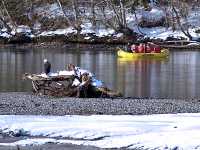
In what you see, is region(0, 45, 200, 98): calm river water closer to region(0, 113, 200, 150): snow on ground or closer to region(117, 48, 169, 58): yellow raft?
region(117, 48, 169, 58): yellow raft

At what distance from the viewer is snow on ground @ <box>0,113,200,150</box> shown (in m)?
12.4

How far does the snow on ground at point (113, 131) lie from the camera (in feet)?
40.5

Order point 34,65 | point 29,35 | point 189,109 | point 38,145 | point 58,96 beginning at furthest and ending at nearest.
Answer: point 29,35 < point 34,65 < point 58,96 < point 189,109 < point 38,145

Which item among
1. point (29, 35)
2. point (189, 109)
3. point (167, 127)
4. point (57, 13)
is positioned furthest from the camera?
point (57, 13)

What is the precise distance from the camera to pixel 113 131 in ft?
44.0

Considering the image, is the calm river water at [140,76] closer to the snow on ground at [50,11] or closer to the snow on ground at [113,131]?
the snow on ground at [113,131]

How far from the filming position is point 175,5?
86.1 metres

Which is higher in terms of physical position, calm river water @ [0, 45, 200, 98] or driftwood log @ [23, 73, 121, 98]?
driftwood log @ [23, 73, 121, 98]

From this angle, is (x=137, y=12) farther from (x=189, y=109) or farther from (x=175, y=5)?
(x=189, y=109)

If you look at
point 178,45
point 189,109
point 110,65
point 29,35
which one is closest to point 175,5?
point 178,45

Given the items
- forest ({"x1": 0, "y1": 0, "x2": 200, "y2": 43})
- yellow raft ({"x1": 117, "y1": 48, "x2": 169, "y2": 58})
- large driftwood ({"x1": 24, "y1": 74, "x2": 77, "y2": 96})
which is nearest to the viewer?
large driftwood ({"x1": 24, "y1": 74, "x2": 77, "y2": 96})

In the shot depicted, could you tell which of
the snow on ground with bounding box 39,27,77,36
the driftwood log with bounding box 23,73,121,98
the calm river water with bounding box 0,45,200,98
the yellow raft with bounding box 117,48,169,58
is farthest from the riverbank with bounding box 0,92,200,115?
the snow on ground with bounding box 39,27,77,36

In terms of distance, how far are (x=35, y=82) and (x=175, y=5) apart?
59892 mm

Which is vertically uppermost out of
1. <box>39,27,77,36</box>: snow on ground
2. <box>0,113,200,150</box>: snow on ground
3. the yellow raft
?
A: <box>0,113,200,150</box>: snow on ground
